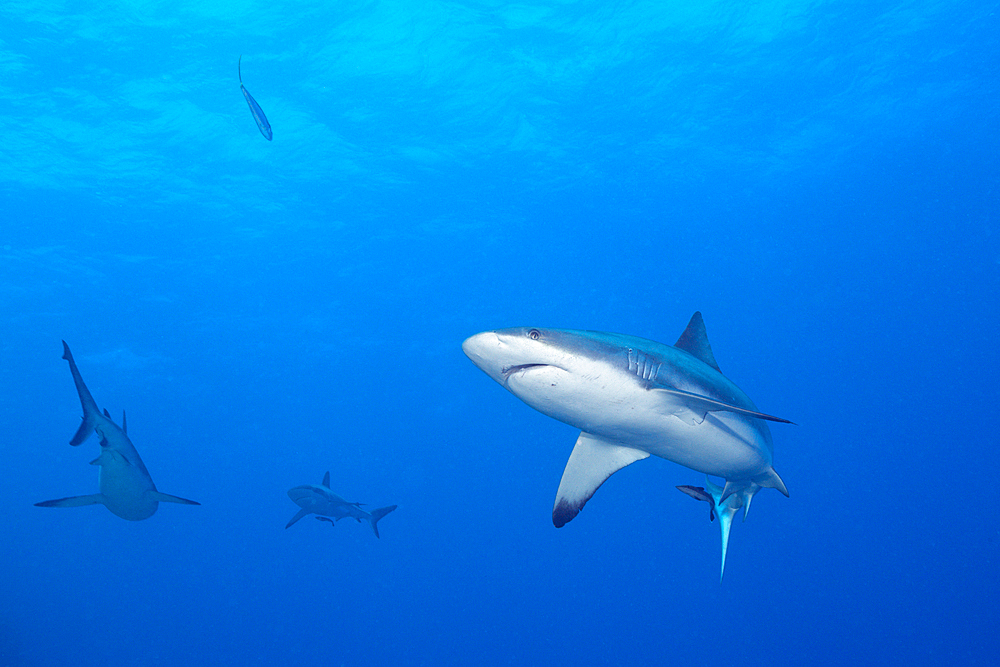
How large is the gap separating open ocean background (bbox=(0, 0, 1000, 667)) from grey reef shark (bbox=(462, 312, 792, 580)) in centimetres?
1689

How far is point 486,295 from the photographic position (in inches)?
1371

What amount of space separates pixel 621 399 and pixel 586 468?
0.91m

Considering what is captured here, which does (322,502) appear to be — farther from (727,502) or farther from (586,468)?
(586,468)

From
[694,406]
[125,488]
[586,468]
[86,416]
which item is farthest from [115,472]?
[694,406]

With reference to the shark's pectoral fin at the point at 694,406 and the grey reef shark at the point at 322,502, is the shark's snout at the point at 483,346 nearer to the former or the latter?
the shark's pectoral fin at the point at 694,406

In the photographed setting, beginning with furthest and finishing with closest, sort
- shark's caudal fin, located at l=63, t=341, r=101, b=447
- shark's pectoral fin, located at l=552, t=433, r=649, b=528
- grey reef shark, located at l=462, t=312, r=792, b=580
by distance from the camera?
shark's caudal fin, located at l=63, t=341, r=101, b=447, shark's pectoral fin, located at l=552, t=433, r=649, b=528, grey reef shark, located at l=462, t=312, r=792, b=580

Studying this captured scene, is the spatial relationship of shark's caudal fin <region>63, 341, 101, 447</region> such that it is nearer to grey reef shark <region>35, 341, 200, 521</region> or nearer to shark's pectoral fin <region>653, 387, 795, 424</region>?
grey reef shark <region>35, 341, 200, 521</region>

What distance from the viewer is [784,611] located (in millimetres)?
60719

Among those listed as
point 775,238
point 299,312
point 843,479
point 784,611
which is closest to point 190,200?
point 299,312

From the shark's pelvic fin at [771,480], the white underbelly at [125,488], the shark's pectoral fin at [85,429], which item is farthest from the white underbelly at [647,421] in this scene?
the white underbelly at [125,488]

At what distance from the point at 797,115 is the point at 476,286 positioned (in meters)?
20.0

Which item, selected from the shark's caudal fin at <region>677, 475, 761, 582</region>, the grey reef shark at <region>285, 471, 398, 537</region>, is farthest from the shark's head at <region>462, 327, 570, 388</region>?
the grey reef shark at <region>285, 471, 398, 537</region>

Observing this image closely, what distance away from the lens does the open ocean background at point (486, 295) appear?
17797 mm

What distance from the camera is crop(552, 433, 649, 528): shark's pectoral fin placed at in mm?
3389
